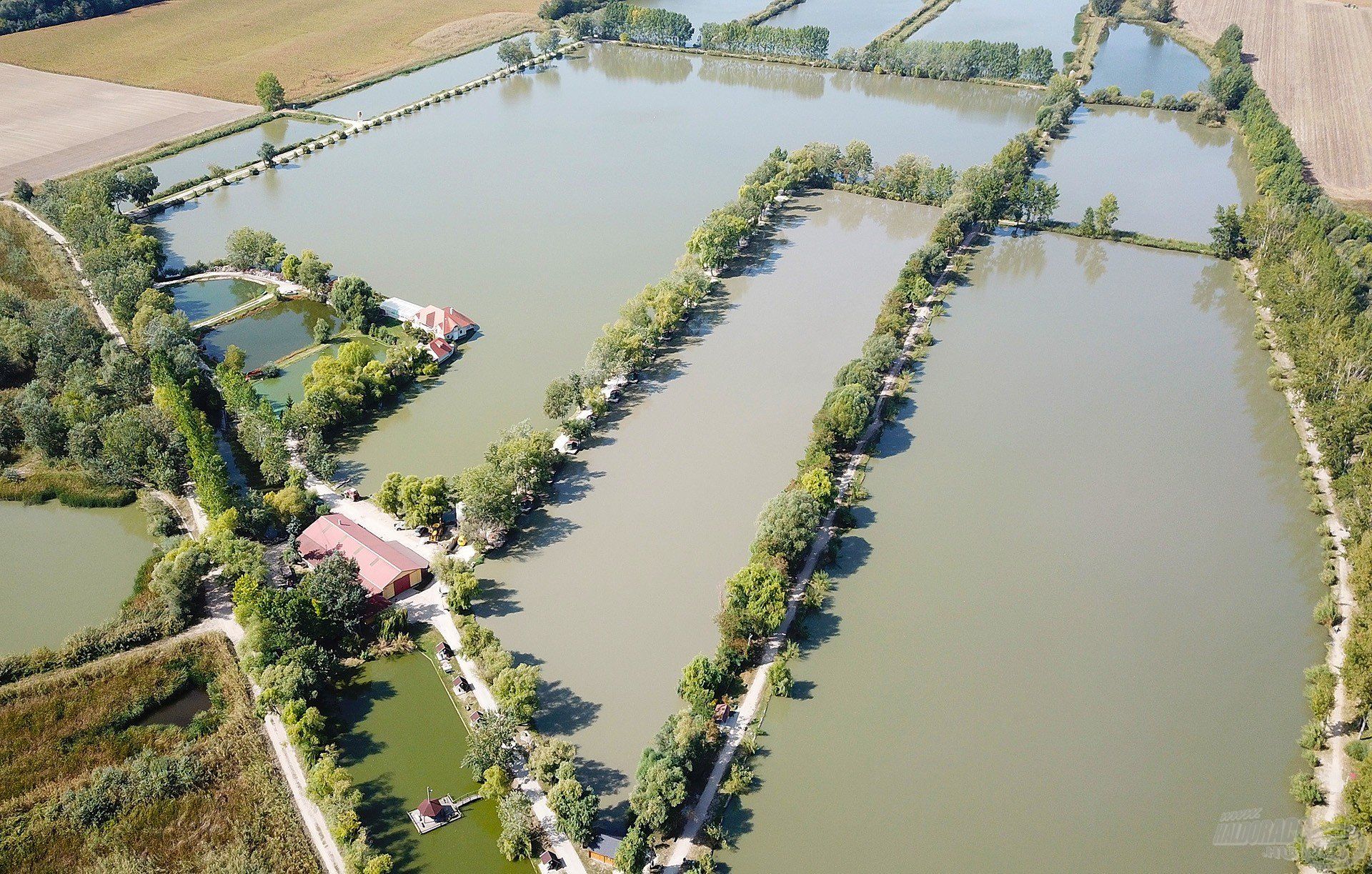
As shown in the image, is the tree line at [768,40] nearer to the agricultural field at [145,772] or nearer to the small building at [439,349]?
the small building at [439,349]

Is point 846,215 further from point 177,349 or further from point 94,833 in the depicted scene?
point 94,833

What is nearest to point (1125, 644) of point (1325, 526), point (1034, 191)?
point (1325, 526)

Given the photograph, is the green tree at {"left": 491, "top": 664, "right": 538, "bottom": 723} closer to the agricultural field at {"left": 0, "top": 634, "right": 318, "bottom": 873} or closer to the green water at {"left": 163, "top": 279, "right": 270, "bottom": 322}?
the agricultural field at {"left": 0, "top": 634, "right": 318, "bottom": 873}

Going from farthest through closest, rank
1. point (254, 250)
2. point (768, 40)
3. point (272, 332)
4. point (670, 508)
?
1. point (768, 40)
2. point (254, 250)
3. point (272, 332)
4. point (670, 508)

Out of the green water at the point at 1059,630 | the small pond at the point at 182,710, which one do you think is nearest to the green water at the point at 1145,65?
the green water at the point at 1059,630

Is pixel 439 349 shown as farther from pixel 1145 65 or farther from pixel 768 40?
pixel 1145 65

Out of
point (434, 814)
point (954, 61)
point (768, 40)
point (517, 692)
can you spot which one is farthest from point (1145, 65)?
point (434, 814)

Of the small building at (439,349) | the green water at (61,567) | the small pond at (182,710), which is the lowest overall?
the small pond at (182,710)
